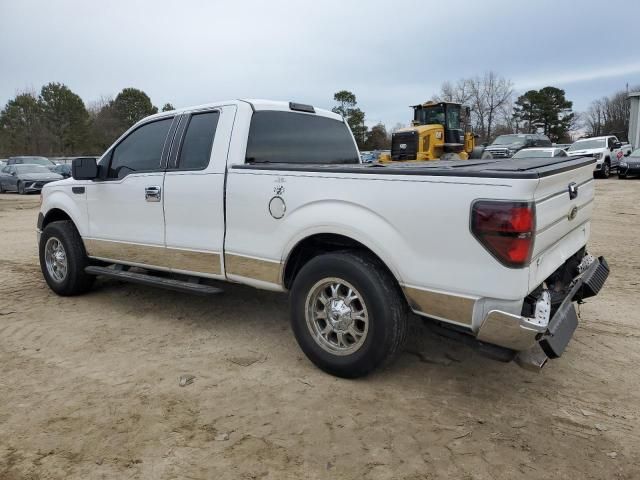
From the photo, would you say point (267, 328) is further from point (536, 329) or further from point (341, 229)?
point (536, 329)

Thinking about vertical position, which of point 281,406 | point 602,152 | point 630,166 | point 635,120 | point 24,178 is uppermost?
point 635,120

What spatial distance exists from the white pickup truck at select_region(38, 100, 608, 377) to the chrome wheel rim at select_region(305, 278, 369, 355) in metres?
0.01

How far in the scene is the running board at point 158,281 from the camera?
4246mm

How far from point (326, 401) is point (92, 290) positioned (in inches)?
149

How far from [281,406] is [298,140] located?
244cm

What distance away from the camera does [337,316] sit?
3.47 meters

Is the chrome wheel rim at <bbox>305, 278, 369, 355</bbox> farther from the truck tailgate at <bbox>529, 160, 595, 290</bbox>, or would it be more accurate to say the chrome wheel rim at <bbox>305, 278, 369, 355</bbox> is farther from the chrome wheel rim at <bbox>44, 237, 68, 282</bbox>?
the chrome wheel rim at <bbox>44, 237, 68, 282</bbox>

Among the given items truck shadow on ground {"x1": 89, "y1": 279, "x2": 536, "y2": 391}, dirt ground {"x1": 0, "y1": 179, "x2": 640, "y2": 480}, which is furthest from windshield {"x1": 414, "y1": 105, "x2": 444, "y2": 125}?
truck shadow on ground {"x1": 89, "y1": 279, "x2": 536, "y2": 391}

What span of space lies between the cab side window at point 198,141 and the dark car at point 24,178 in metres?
20.0

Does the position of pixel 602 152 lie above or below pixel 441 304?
above

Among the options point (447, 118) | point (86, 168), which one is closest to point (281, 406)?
point (86, 168)

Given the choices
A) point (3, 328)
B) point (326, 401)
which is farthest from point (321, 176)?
A: point (3, 328)

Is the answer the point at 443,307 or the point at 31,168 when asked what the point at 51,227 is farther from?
the point at 31,168

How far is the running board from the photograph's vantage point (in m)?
4.25
